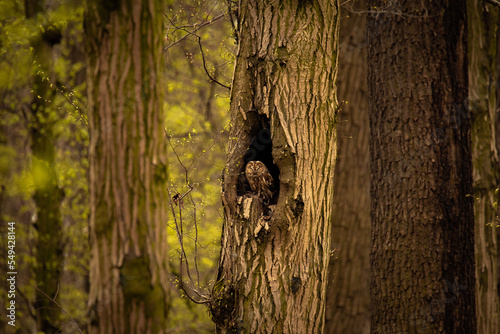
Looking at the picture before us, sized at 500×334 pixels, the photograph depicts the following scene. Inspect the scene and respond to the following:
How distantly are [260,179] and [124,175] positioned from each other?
1.44 metres

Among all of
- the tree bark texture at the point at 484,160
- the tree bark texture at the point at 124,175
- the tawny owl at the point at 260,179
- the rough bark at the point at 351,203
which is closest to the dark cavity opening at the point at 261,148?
the tawny owl at the point at 260,179

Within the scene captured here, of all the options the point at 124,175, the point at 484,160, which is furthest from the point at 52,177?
the point at 484,160

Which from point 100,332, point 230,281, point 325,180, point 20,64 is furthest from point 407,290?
point 20,64

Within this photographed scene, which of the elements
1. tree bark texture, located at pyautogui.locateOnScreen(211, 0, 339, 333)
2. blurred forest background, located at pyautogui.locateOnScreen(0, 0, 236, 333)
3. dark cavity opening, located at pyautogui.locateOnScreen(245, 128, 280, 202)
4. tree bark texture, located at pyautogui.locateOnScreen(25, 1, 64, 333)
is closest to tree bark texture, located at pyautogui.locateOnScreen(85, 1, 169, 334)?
blurred forest background, located at pyautogui.locateOnScreen(0, 0, 236, 333)

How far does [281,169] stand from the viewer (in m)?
3.62

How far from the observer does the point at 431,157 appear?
4.56 metres

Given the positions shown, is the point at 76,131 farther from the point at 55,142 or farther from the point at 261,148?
the point at 261,148

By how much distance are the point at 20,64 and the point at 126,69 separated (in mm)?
4514

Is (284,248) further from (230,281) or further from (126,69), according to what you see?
(126,69)

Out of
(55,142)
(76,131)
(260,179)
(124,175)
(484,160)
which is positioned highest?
(76,131)

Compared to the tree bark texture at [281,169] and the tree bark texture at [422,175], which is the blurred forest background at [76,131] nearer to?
the tree bark texture at [281,169]

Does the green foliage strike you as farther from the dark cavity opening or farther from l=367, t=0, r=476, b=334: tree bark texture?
Result: l=367, t=0, r=476, b=334: tree bark texture

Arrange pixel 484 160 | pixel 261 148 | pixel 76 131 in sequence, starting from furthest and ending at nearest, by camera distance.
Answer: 1. pixel 76 131
2. pixel 484 160
3. pixel 261 148

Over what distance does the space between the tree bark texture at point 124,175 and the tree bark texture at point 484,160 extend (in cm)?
502
